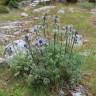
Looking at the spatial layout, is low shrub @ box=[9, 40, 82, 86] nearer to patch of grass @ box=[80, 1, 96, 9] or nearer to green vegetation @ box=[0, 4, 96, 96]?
green vegetation @ box=[0, 4, 96, 96]

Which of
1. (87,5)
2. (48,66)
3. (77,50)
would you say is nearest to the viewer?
(48,66)

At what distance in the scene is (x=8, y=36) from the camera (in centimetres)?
905

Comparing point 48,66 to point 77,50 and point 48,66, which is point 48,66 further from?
point 77,50

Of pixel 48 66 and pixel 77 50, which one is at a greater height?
pixel 48 66

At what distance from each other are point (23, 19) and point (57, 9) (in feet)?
4.59

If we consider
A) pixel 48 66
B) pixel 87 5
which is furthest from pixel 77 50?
pixel 87 5

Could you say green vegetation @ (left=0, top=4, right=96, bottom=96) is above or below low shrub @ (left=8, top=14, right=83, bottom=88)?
below

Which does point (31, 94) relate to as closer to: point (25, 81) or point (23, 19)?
point (25, 81)

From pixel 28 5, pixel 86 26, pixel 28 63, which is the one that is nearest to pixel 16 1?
pixel 28 5

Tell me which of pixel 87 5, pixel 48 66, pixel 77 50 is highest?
pixel 48 66

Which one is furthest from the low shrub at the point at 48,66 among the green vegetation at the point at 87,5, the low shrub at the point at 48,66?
the green vegetation at the point at 87,5

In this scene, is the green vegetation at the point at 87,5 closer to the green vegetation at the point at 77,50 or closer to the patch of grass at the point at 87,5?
the patch of grass at the point at 87,5

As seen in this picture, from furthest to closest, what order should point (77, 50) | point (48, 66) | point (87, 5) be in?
point (87, 5) → point (77, 50) → point (48, 66)

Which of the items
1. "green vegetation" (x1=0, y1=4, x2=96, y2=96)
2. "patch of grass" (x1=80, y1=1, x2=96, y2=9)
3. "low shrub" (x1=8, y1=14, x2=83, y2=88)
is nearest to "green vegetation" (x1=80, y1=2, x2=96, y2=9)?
"patch of grass" (x1=80, y1=1, x2=96, y2=9)
